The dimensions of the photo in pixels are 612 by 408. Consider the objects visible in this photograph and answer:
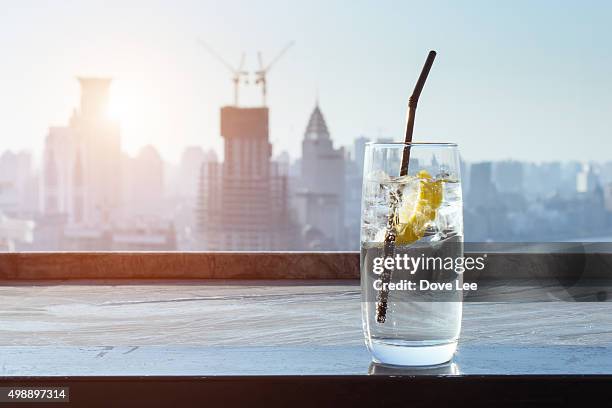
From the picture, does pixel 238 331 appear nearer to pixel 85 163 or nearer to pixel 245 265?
pixel 245 265

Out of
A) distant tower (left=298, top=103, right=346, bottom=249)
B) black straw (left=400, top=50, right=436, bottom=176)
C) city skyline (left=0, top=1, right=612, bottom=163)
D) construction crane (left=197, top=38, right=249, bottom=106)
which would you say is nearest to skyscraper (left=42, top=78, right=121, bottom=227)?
city skyline (left=0, top=1, right=612, bottom=163)

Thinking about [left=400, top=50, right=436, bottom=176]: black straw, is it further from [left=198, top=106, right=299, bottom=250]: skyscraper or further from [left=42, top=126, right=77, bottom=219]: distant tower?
Answer: [left=42, top=126, right=77, bottom=219]: distant tower

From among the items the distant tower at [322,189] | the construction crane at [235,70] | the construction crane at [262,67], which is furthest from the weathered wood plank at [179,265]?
the construction crane at [262,67]

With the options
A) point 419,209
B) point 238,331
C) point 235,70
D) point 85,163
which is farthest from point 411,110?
point 85,163

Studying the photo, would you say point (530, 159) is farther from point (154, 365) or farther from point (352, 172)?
point (154, 365)

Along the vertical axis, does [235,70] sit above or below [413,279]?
above
